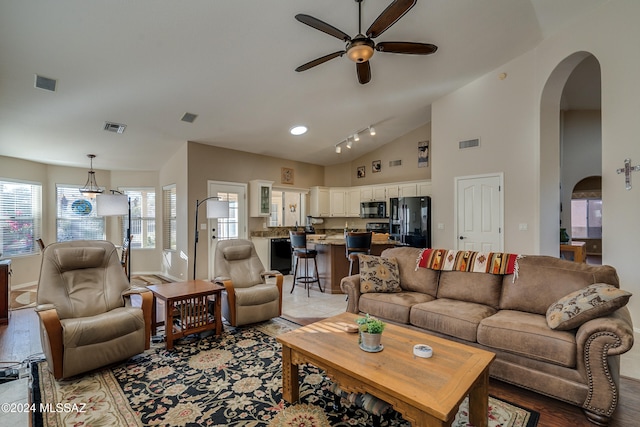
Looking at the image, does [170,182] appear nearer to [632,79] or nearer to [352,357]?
[352,357]

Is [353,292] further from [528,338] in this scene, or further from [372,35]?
[372,35]

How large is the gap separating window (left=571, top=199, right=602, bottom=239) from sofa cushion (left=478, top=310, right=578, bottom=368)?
9.86m

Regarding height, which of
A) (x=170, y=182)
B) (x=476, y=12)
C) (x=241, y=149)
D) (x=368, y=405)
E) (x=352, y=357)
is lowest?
(x=368, y=405)

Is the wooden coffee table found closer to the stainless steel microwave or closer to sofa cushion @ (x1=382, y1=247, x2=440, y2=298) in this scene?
sofa cushion @ (x1=382, y1=247, x2=440, y2=298)

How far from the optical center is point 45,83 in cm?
340

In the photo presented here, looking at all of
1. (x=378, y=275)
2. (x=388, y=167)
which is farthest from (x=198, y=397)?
(x=388, y=167)

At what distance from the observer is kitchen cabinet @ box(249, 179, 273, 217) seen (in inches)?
259

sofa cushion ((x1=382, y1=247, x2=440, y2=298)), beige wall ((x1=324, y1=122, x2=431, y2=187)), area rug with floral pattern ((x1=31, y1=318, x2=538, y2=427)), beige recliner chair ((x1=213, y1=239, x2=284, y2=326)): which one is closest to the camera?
area rug with floral pattern ((x1=31, y1=318, x2=538, y2=427))

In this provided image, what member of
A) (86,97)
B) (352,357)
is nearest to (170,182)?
(86,97)

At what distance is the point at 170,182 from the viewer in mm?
6418

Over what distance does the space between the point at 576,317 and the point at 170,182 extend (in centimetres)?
673

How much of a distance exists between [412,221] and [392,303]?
136 inches

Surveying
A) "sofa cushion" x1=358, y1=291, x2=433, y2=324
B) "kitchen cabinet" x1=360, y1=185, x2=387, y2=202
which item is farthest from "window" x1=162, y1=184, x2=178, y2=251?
"sofa cushion" x1=358, y1=291, x2=433, y2=324

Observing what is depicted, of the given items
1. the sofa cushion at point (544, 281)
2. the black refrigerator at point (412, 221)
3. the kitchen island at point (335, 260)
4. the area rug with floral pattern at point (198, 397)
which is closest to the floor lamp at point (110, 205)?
the area rug with floral pattern at point (198, 397)
